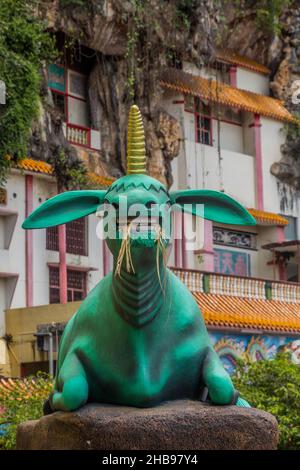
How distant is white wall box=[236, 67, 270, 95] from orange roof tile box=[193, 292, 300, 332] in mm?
9616

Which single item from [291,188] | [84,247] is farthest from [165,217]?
[291,188]

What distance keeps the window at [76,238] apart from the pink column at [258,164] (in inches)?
303

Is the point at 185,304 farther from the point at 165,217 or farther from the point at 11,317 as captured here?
the point at 11,317

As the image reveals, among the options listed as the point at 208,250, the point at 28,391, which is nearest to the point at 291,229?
the point at 208,250

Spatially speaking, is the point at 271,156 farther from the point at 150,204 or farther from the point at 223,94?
the point at 150,204

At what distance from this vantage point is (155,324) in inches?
205

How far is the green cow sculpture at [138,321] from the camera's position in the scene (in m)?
5.07

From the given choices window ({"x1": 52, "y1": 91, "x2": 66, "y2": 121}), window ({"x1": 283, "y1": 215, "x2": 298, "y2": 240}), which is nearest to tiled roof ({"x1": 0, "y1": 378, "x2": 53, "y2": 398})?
window ({"x1": 52, "y1": 91, "x2": 66, "y2": 121})

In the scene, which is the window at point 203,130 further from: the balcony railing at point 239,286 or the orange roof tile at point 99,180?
the balcony railing at point 239,286

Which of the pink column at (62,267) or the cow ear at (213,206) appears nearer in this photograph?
the cow ear at (213,206)

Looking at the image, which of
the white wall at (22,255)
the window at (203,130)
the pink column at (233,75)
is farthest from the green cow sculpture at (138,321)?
the pink column at (233,75)

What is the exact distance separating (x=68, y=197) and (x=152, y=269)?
27.2 inches

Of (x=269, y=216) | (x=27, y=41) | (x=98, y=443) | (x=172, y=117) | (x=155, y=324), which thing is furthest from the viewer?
(x=269, y=216)

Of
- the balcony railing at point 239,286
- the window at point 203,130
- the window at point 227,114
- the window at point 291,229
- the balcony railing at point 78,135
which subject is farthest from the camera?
the window at point 291,229
